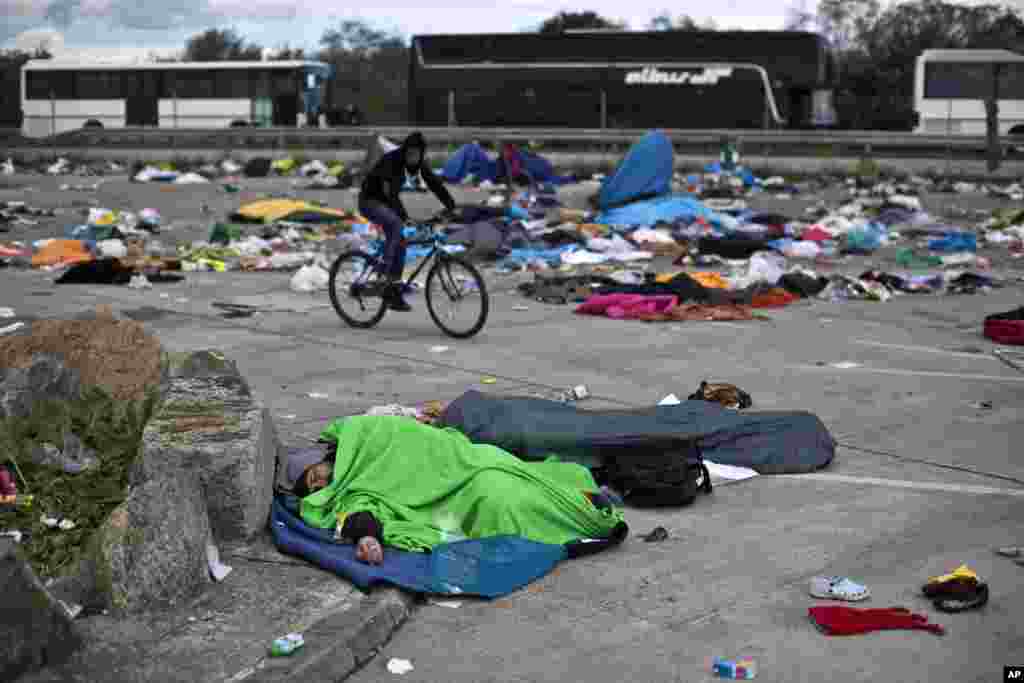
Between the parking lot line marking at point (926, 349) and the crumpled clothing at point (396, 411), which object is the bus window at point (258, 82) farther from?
the crumpled clothing at point (396, 411)

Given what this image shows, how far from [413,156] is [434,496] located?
19.7ft

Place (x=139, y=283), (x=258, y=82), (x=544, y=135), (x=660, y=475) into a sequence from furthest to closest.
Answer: (x=258, y=82) → (x=544, y=135) → (x=139, y=283) → (x=660, y=475)

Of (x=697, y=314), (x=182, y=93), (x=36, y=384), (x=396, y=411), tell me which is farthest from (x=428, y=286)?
(x=182, y=93)

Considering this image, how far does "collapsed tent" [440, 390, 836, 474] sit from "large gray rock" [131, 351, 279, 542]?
4.48 ft

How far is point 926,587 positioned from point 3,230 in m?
17.0

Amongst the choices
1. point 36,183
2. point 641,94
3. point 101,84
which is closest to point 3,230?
point 36,183

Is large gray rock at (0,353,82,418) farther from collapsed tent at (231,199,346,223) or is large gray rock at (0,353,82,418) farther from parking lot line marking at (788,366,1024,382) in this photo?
collapsed tent at (231,199,346,223)

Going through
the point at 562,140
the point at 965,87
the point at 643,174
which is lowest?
the point at 643,174

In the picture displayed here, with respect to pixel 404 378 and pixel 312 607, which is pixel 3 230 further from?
pixel 312 607

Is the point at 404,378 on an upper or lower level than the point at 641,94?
lower

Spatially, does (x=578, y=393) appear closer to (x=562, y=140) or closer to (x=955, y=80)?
(x=562, y=140)

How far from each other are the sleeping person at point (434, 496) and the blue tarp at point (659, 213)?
48.0ft

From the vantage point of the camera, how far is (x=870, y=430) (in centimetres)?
849

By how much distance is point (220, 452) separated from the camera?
5.85 metres
